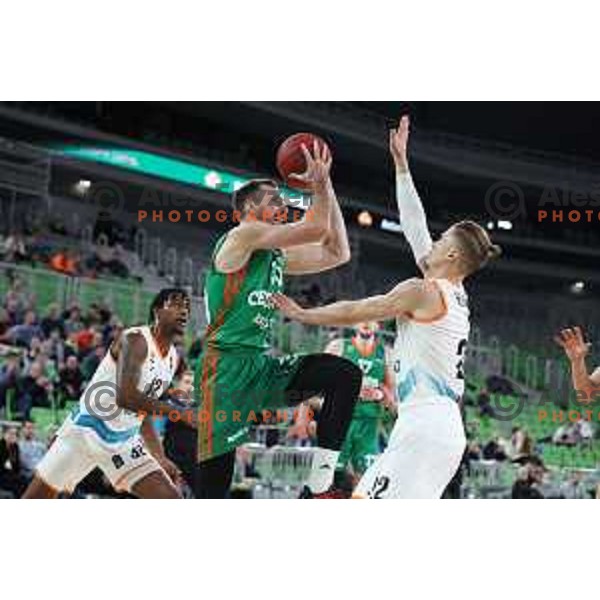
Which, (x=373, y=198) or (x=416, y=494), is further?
(x=373, y=198)

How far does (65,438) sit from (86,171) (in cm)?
179

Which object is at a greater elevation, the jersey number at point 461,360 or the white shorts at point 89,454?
the jersey number at point 461,360

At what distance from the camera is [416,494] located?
8.01 metres

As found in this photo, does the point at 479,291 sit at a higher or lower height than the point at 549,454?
higher

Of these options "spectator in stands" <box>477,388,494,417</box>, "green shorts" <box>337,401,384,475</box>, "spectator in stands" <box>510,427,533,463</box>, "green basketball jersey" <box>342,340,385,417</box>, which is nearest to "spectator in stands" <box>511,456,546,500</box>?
"spectator in stands" <box>510,427,533,463</box>

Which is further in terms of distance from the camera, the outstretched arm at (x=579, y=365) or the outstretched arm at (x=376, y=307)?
the outstretched arm at (x=579, y=365)

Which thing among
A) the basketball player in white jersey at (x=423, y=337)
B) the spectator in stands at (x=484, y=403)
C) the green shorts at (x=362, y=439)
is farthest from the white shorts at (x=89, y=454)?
the spectator in stands at (x=484, y=403)

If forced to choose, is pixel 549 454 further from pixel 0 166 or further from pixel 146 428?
pixel 0 166

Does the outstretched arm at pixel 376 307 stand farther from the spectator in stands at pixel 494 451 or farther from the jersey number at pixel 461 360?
the spectator in stands at pixel 494 451

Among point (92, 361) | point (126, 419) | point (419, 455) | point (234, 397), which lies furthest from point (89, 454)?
point (419, 455)

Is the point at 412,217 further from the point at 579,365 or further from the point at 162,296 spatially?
the point at 162,296

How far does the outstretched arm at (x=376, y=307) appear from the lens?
8.26 meters

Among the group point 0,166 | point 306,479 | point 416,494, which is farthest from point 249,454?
point 0,166
